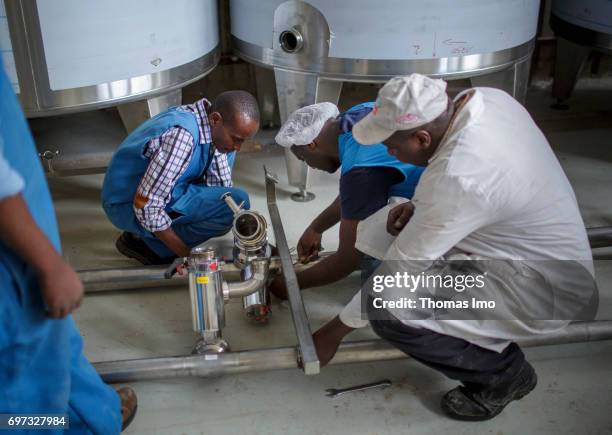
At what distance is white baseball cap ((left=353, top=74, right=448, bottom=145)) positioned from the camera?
1.20 m

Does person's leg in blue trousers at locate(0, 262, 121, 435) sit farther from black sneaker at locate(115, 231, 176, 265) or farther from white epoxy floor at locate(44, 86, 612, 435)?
black sneaker at locate(115, 231, 176, 265)

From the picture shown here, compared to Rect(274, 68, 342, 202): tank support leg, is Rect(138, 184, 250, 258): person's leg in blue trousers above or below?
below

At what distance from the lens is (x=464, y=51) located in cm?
217

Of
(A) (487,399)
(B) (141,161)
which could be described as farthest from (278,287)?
(A) (487,399)

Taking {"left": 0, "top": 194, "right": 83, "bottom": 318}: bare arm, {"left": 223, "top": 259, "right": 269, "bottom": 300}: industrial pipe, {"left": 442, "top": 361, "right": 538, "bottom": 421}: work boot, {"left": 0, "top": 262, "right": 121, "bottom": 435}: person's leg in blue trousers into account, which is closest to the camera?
{"left": 0, "top": 194, "right": 83, "bottom": 318}: bare arm

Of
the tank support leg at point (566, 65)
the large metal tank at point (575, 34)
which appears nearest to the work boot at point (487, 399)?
the large metal tank at point (575, 34)

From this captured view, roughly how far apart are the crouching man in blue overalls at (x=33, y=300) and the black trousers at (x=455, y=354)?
619 mm

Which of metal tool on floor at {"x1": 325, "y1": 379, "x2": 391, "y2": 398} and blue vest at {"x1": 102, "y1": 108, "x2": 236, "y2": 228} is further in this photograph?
blue vest at {"x1": 102, "y1": 108, "x2": 236, "y2": 228}

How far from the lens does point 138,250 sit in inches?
82.0

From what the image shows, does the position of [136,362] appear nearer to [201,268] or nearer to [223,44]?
[201,268]

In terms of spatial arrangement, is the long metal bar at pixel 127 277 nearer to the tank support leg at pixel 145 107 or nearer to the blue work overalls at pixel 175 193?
the blue work overalls at pixel 175 193

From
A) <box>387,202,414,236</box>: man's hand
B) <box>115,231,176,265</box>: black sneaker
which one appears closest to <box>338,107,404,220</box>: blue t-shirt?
<box>387,202,414,236</box>: man's hand

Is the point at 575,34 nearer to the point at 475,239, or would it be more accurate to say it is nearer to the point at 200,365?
the point at 475,239

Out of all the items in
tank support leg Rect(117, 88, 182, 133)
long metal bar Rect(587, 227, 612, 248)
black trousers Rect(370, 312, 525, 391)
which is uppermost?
tank support leg Rect(117, 88, 182, 133)
